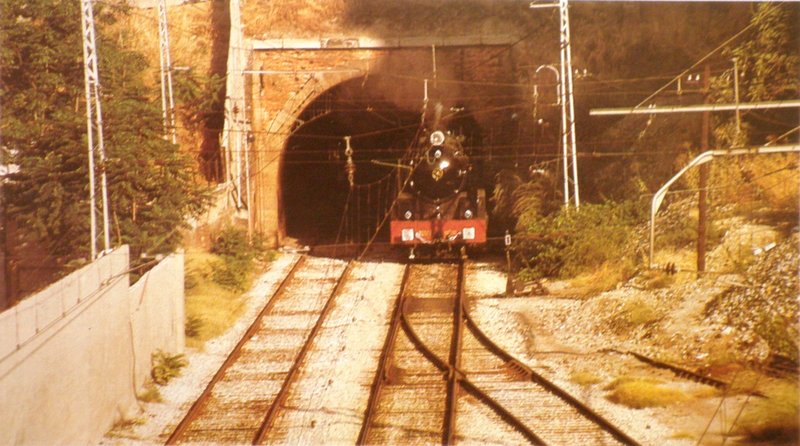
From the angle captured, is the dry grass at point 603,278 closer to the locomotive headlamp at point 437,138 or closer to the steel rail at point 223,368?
the locomotive headlamp at point 437,138

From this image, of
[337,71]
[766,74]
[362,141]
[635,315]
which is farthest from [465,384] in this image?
[362,141]

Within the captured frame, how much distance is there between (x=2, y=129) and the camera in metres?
16.7

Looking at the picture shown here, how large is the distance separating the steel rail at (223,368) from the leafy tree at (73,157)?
2.10m

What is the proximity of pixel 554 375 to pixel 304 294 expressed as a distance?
695cm

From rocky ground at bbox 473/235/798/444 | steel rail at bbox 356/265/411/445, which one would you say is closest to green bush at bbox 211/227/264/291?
steel rail at bbox 356/265/411/445

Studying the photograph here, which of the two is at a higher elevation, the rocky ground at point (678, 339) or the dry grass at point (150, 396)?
the rocky ground at point (678, 339)

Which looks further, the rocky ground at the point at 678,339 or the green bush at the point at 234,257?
the green bush at the point at 234,257

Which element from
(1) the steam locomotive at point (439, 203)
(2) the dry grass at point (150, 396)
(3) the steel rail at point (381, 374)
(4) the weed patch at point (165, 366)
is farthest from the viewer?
(1) the steam locomotive at point (439, 203)

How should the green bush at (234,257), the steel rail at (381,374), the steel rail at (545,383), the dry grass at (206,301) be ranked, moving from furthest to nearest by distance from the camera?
the green bush at (234,257) < the dry grass at (206,301) < the steel rail at (381,374) < the steel rail at (545,383)

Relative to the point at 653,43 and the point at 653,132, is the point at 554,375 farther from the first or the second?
the point at 653,43

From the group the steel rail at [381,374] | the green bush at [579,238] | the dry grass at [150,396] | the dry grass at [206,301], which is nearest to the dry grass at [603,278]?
the green bush at [579,238]

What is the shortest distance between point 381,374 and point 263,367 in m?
2.00

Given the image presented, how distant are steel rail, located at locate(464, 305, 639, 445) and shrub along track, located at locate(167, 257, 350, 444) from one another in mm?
2672

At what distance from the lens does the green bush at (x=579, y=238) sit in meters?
16.9
